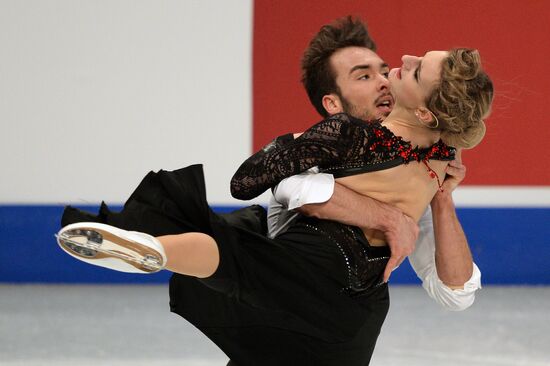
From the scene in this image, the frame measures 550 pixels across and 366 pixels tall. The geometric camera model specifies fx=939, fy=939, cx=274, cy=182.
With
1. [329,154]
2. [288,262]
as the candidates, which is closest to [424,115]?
[329,154]

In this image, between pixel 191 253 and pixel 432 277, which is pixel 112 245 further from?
pixel 432 277

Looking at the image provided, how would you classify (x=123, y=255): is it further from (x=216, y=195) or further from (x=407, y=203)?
(x=216, y=195)

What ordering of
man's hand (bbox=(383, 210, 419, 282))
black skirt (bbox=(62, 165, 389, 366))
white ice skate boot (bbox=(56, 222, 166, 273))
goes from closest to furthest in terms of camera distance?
white ice skate boot (bbox=(56, 222, 166, 273)), black skirt (bbox=(62, 165, 389, 366)), man's hand (bbox=(383, 210, 419, 282))

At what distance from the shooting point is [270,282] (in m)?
2.37

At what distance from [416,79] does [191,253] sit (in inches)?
31.0

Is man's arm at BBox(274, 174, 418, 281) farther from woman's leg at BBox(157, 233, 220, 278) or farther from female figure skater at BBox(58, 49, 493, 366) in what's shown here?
woman's leg at BBox(157, 233, 220, 278)

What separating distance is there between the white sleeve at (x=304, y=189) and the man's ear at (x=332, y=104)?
0.74 m

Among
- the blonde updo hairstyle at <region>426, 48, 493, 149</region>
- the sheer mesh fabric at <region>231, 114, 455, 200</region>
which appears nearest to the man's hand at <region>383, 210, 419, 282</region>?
the sheer mesh fabric at <region>231, 114, 455, 200</region>

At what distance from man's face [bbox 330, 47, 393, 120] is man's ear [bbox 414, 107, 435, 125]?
58cm

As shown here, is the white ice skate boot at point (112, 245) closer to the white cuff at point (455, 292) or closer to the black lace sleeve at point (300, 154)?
the black lace sleeve at point (300, 154)

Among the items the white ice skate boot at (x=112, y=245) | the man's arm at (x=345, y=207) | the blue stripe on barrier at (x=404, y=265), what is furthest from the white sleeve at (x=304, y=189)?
the blue stripe on barrier at (x=404, y=265)

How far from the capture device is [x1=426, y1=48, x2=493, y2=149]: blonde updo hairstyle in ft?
7.75

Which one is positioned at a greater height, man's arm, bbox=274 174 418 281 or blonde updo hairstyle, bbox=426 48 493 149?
blonde updo hairstyle, bbox=426 48 493 149

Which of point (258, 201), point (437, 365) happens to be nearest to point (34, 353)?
point (437, 365)
